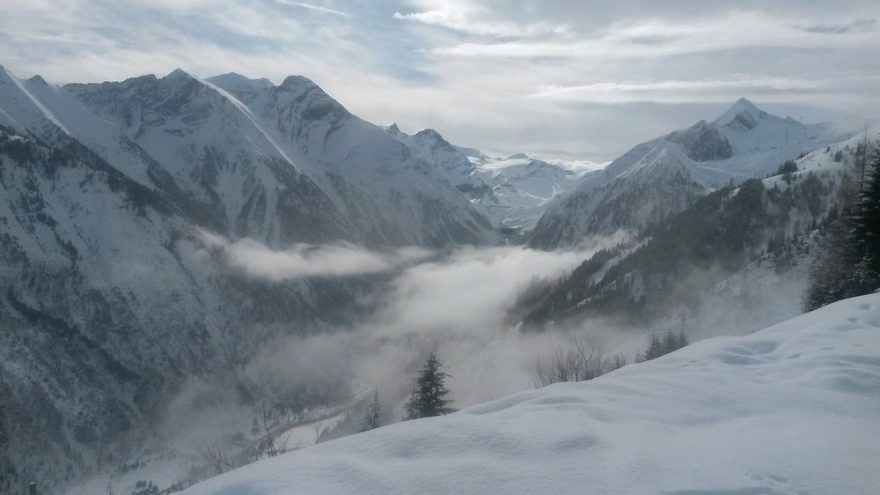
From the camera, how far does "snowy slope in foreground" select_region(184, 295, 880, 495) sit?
760 cm

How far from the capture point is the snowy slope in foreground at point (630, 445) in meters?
7.60

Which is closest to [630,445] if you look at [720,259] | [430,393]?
[430,393]

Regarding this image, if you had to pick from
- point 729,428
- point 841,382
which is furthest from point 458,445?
point 841,382

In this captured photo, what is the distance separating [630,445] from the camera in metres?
8.84

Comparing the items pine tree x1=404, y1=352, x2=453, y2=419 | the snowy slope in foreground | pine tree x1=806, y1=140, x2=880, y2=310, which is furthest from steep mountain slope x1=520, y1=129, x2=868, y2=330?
the snowy slope in foreground

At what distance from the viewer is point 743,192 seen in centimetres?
16925

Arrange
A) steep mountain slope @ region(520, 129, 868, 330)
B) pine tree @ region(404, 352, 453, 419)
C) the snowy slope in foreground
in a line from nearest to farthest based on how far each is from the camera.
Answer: the snowy slope in foreground < pine tree @ region(404, 352, 453, 419) < steep mountain slope @ region(520, 129, 868, 330)

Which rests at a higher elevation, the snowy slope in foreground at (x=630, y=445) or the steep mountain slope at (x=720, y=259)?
the snowy slope in foreground at (x=630, y=445)

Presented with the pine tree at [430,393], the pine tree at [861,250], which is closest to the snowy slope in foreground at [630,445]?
the pine tree at [430,393]

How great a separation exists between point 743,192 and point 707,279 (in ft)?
173

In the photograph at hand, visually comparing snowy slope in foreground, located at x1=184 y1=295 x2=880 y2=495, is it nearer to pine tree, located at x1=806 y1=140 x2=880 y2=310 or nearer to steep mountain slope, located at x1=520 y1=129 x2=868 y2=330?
pine tree, located at x1=806 y1=140 x2=880 y2=310

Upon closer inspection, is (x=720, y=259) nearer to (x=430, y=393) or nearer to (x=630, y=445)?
(x=430, y=393)

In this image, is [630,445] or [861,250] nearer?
[630,445]

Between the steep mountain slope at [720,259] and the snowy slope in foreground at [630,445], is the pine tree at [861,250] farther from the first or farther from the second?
the steep mountain slope at [720,259]
